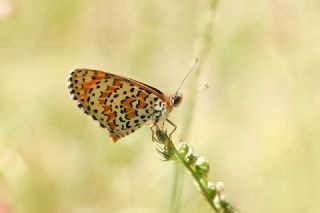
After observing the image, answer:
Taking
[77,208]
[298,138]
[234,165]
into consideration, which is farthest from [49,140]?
[298,138]

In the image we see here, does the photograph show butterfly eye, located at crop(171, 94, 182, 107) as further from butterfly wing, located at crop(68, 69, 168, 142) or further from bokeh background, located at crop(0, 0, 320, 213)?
bokeh background, located at crop(0, 0, 320, 213)

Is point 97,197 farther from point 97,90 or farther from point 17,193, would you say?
point 97,90

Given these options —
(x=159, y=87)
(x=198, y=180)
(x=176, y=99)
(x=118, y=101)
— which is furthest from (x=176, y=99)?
(x=159, y=87)

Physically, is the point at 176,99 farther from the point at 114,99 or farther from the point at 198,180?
the point at 198,180

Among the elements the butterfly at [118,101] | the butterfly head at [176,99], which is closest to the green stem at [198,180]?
the butterfly at [118,101]

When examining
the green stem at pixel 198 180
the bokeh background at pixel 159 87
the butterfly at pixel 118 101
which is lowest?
the bokeh background at pixel 159 87

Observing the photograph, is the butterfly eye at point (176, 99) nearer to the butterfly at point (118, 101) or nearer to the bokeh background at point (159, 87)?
the butterfly at point (118, 101)

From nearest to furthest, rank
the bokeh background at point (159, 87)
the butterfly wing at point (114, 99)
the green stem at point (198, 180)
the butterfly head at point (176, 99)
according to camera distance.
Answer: the green stem at point (198, 180), the butterfly wing at point (114, 99), the butterfly head at point (176, 99), the bokeh background at point (159, 87)

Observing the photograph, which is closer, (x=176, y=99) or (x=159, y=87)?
(x=176, y=99)
